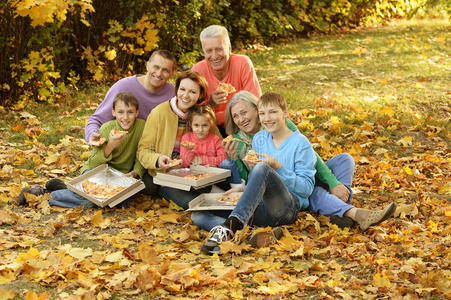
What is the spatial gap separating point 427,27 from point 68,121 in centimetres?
1170

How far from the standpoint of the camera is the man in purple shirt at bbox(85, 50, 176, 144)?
4.73m

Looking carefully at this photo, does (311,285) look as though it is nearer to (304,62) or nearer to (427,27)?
(304,62)

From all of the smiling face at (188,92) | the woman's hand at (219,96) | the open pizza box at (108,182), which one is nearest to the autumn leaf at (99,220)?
the open pizza box at (108,182)

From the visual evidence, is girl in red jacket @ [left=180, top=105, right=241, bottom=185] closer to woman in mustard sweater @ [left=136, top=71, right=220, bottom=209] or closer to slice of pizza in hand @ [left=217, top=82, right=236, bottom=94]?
woman in mustard sweater @ [left=136, top=71, right=220, bottom=209]

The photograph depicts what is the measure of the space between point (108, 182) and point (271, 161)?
1.45 metres

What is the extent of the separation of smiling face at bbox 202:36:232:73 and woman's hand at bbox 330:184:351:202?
62.3 inches

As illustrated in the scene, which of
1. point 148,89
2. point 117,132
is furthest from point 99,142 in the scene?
point 148,89

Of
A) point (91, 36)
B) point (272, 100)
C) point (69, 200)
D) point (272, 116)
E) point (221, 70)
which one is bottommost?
point (69, 200)

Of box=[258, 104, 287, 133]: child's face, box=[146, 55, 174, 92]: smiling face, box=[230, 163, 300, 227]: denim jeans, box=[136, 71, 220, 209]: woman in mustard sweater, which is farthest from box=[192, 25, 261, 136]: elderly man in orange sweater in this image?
box=[230, 163, 300, 227]: denim jeans

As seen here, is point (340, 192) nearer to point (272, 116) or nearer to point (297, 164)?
point (297, 164)

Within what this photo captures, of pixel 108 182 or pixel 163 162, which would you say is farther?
pixel 108 182

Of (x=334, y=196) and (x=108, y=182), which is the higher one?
(x=108, y=182)

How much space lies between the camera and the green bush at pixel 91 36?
726 cm

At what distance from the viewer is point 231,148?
434cm
